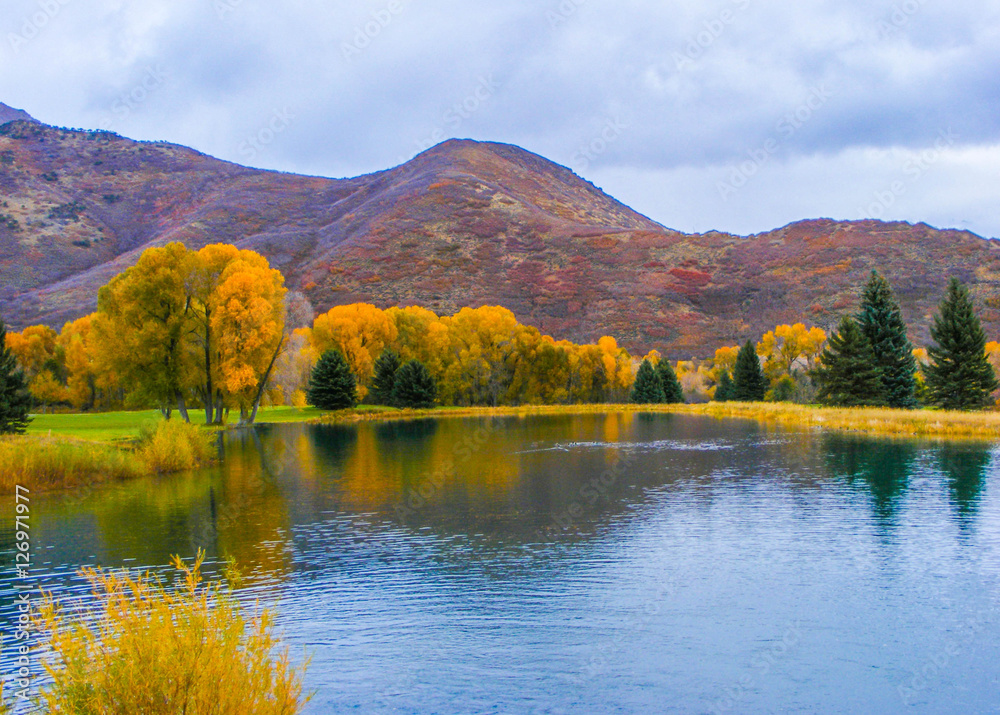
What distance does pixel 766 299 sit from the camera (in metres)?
145

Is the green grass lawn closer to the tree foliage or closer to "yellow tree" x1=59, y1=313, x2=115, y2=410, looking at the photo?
the tree foliage

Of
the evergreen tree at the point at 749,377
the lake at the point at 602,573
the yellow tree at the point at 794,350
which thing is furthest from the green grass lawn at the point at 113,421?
the yellow tree at the point at 794,350

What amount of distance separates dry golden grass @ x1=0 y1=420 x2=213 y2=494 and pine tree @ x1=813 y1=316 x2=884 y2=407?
150 feet

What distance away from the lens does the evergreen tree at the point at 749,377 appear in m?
90.0

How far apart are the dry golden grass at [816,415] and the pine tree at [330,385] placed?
163 cm

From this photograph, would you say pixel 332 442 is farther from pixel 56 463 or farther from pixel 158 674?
pixel 158 674

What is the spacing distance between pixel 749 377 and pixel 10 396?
250ft

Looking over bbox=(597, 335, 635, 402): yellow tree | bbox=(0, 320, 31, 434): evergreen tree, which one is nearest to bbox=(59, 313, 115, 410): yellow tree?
bbox=(0, 320, 31, 434): evergreen tree

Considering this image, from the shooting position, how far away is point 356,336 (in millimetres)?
85000

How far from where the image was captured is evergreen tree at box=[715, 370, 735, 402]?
95625 millimetres

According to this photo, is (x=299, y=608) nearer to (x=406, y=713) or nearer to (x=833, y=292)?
(x=406, y=713)

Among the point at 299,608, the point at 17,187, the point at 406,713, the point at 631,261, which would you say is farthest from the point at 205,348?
the point at 17,187

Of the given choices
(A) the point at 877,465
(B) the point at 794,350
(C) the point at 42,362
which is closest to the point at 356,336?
(C) the point at 42,362

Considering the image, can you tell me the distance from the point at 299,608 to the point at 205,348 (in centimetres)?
4451
